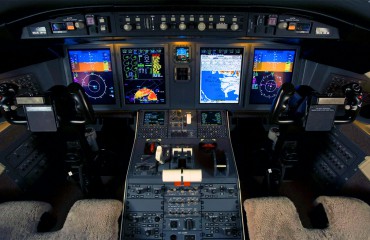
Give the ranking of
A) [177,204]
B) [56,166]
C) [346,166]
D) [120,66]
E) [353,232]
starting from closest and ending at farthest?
1. [353,232]
2. [177,204]
3. [346,166]
4. [120,66]
5. [56,166]

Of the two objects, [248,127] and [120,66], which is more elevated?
[120,66]

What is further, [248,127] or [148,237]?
[248,127]

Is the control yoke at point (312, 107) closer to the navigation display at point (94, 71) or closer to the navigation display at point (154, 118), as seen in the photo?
the navigation display at point (154, 118)

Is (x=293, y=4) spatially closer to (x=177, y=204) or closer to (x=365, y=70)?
(x=365, y=70)

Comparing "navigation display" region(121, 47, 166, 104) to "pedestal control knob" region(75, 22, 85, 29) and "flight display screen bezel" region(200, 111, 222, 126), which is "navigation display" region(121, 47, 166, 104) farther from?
"pedestal control knob" region(75, 22, 85, 29)

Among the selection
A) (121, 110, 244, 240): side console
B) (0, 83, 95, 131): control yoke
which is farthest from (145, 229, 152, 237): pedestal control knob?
(0, 83, 95, 131): control yoke


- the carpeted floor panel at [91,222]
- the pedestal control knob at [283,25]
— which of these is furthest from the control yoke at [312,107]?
the carpeted floor panel at [91,222]

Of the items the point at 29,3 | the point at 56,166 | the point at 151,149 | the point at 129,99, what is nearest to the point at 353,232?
the point at 151,149

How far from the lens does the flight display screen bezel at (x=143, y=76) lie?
286 centimetres

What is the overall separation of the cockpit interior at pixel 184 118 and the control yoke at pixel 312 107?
0.4 inches

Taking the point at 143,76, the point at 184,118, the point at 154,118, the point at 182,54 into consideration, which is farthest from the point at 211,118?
the point at 143,76

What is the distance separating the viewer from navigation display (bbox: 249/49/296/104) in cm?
290

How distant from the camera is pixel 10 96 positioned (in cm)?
240

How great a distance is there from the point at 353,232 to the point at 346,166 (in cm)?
65
